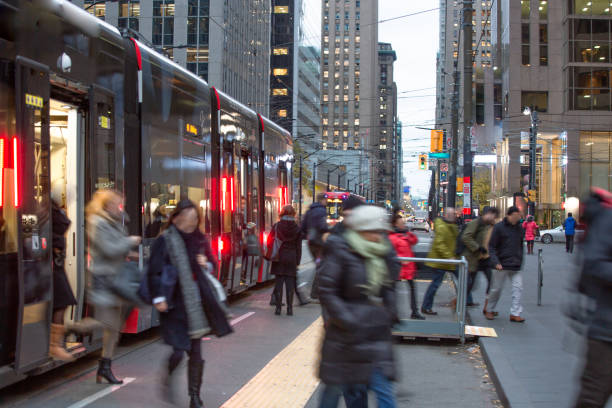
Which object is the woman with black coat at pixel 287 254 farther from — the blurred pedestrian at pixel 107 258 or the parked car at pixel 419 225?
the parked car at pixel 419 225

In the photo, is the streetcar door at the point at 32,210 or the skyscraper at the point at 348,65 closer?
the streetcar door at the point at 32,210

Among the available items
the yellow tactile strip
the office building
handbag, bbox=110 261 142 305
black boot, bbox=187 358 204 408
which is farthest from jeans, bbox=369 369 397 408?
the office building

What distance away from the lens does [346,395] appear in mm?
4641

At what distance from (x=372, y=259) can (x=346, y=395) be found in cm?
107

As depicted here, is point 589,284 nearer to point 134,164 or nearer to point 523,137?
point 134,164

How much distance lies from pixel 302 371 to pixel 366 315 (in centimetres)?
365

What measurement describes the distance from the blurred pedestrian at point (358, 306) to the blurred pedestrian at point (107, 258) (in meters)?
2.82

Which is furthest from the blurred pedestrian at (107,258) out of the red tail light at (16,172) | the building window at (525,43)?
the building window at (525,43)

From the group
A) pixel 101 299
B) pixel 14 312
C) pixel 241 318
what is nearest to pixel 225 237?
pixel 241 318

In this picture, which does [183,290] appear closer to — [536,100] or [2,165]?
[2,165]

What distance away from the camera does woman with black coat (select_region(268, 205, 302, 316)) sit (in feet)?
Answer: 38.1

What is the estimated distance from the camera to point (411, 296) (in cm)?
948

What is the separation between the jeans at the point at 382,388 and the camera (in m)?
4.39

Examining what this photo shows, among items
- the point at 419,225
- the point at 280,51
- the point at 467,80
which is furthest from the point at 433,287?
the point at 280,51
